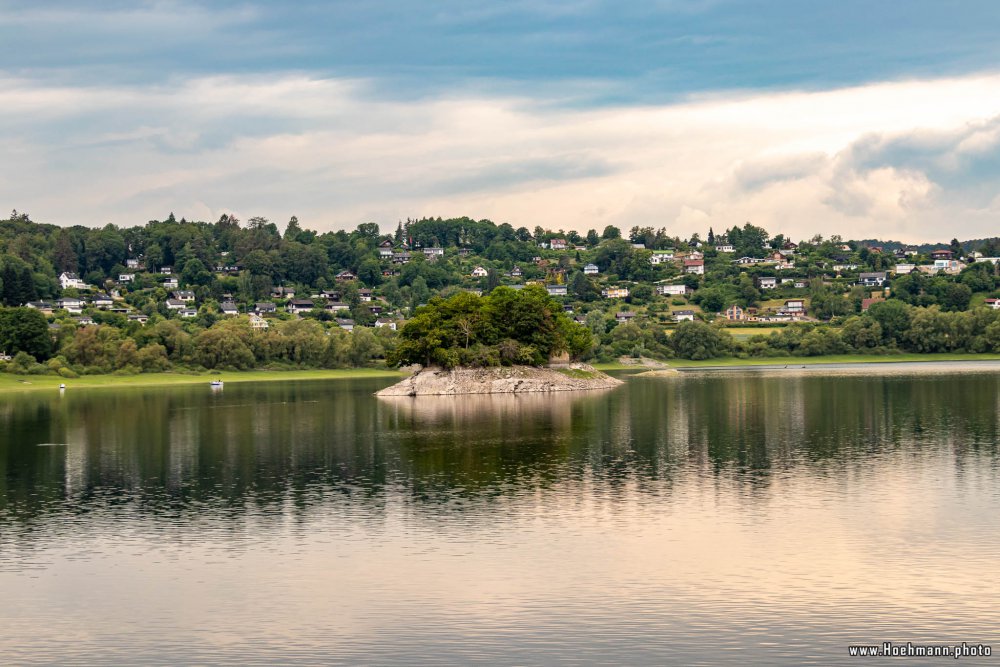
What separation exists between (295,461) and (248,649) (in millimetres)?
44683

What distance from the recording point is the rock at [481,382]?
158 m

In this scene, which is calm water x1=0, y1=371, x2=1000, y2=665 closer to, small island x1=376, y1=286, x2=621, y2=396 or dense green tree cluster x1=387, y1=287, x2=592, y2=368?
small island x1=376, y1=286, x2=621, y2=396

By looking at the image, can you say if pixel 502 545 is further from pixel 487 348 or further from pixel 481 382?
pixel 487 348

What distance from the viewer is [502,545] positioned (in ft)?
152

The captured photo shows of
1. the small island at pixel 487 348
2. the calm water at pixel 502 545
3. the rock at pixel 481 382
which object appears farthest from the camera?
the small island at pixel 487 348

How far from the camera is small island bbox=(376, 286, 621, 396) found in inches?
6240

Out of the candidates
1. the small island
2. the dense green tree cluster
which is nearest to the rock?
the small island

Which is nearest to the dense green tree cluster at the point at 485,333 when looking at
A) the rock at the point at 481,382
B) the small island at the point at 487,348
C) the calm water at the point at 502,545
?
the small island at the point at 487,348

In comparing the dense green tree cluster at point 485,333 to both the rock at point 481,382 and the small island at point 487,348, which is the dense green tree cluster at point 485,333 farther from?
the rock at point 481,382

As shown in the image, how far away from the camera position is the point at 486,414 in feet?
389

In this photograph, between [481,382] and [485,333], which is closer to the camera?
[481,382]

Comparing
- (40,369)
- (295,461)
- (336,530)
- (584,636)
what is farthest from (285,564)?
(40,369)

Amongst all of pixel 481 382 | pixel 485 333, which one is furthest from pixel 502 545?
pixel 485 333

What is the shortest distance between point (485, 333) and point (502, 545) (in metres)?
116
